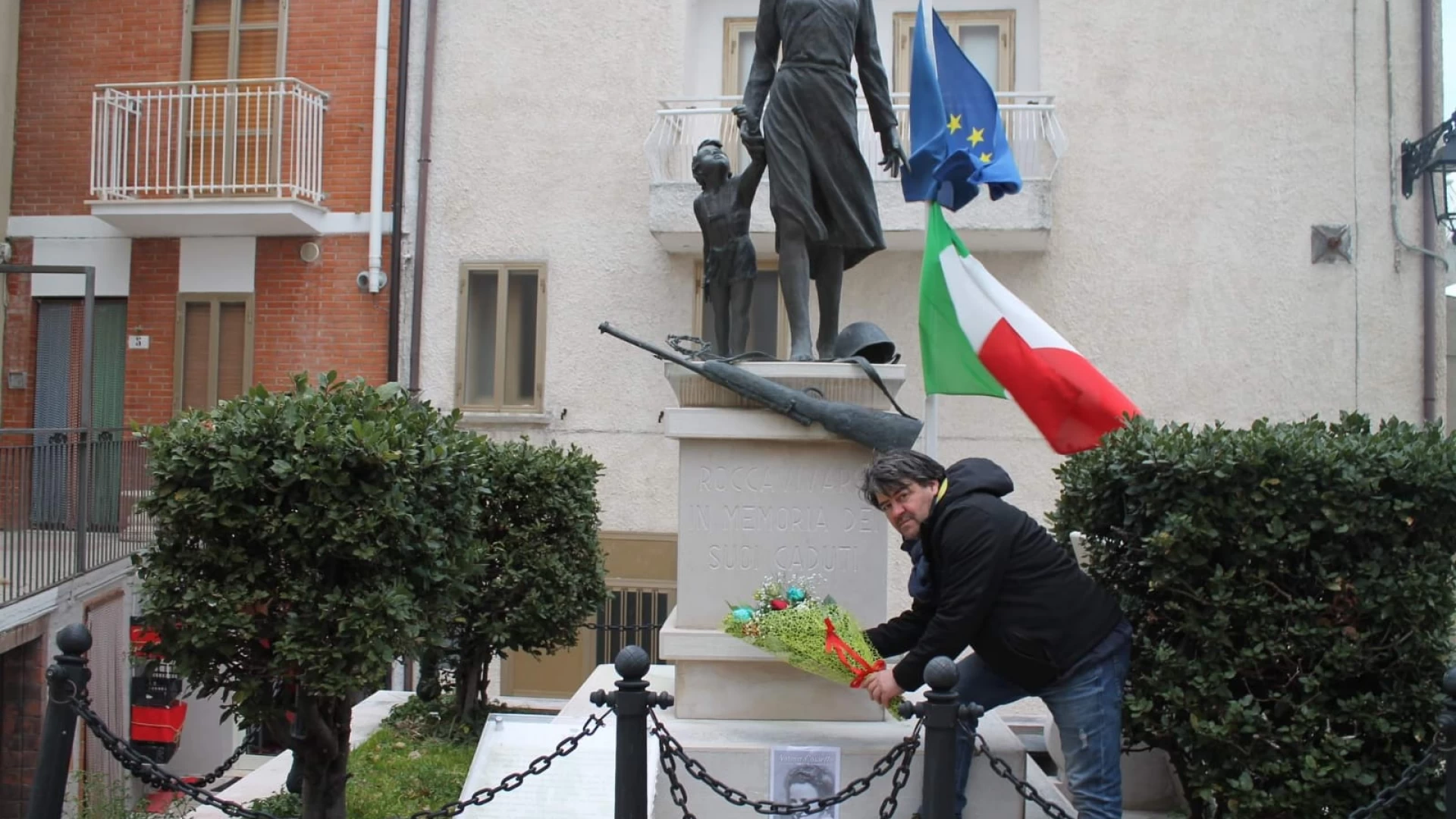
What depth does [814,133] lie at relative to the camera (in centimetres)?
525

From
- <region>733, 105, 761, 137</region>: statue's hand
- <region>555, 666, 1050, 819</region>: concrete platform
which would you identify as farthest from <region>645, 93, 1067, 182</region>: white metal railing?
<region>555, 666, 1050, 819</region>: concrete platform

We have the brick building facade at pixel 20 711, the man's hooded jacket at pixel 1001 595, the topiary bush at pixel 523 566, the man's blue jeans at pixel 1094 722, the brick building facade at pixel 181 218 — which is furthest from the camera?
the brick building facade at pixel 181 218

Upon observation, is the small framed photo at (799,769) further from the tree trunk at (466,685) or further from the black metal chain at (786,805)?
the tree trunk at (466,685)

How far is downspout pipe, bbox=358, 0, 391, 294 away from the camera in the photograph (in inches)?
476

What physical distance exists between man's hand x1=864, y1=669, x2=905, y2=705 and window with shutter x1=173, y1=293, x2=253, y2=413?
9943 mm


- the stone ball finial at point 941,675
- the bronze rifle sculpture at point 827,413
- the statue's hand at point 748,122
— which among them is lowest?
the stone ball finial at point 941,675

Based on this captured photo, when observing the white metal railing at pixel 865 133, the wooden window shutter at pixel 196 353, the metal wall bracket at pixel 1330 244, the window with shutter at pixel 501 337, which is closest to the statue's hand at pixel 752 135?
the white metal railing at pixel 865 133

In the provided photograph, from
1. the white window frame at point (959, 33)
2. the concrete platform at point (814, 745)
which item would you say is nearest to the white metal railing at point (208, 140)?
the white window frame at point (959, 33)

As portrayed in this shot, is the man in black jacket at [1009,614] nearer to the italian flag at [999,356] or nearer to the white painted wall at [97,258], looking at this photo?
the italian flag at [999,356]

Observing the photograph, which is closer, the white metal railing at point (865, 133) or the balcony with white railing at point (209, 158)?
the white metal railing at point (865, 133)

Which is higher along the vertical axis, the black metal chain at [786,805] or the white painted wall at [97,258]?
the white painted wall at [97,258]

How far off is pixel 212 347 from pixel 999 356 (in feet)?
27.5

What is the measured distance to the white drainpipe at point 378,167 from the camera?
476 inches

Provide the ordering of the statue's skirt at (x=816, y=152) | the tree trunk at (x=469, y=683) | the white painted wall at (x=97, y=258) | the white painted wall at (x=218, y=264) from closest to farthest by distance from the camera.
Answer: the statue's skirt at (x=816, y=152), the tree trunk at (x=469, y=683), the white painted wall at (x=218, y=264), the white painted wall at (x=97, y=258)
